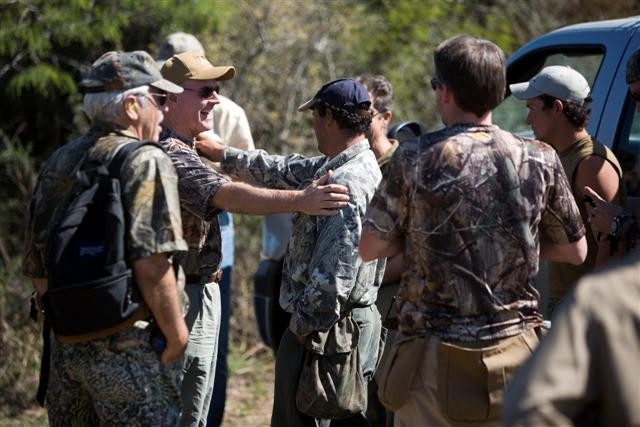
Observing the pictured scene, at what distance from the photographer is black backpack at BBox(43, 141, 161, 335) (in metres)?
3.46

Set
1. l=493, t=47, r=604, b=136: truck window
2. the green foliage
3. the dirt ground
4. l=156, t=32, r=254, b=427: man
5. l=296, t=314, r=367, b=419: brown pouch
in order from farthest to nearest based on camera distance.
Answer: the green foliage → the dirt ground → l=156, t=32, r=254, b=427: man → l=493, t=47, r=604, b=136: truck window → l=296, t=314, r=367, b=419: brown pouch

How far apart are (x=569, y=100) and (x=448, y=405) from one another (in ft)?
5.75

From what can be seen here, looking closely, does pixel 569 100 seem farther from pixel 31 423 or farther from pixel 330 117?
pixel 31 423

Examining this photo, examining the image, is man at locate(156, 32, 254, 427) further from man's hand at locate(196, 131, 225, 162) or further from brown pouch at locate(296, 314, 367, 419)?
brown pouch at locate(296, 314, 367, 419)

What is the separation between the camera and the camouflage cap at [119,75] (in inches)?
145

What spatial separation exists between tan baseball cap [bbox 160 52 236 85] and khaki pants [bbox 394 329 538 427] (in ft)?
5.67

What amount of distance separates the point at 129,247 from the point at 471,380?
1.14 m

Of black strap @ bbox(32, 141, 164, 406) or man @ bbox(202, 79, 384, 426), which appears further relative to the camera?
man @ bbox(202, 79, 384, 426)

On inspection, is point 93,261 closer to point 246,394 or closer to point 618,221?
point 618,221

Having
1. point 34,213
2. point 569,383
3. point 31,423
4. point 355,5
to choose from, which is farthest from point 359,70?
point 569,383

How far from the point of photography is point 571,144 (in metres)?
4.65

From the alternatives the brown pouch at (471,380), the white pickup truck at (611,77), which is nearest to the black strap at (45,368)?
the brown pouch at (471,380)

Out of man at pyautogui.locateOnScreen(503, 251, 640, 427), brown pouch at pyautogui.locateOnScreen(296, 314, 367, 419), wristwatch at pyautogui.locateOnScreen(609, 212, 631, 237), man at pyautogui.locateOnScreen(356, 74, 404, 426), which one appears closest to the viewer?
man at pyautogui.locateOnScreen(503, 251, 640, 427)

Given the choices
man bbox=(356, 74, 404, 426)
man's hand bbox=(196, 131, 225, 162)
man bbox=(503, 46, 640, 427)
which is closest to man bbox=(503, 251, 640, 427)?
man bbox=(503, 46, 640, 427)
